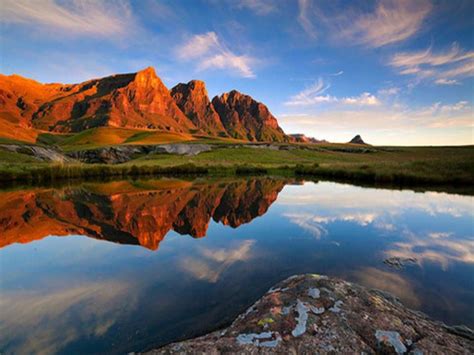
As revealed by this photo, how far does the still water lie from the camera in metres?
5.11

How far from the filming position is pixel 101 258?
346 inches

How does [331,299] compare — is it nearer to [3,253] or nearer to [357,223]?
[357,223]

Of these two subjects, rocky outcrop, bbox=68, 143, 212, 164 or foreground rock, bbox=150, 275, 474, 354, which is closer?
foreground rock, bbox=150, 275, 474, 354

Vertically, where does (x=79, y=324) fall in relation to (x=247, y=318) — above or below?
below

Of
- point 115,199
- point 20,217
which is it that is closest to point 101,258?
point 20,217

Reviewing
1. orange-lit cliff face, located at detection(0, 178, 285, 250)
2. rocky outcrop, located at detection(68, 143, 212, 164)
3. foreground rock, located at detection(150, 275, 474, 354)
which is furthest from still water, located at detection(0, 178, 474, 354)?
rocky outcrop, located at detection(68, 143, 212, 164)

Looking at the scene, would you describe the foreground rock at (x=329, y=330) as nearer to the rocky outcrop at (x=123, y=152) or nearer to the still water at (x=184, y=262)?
the still water at (x=184, y=262)

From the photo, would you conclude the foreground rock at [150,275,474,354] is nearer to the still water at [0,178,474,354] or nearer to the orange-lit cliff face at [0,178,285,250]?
the still water at [0,178,474,354]

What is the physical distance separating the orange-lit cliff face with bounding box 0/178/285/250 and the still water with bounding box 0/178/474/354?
12 cm

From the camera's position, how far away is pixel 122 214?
14.7 m

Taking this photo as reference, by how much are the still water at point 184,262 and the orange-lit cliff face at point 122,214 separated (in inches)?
4.6

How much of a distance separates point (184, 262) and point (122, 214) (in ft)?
26.8

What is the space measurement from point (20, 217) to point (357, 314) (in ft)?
56.7

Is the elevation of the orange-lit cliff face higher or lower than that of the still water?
lower
